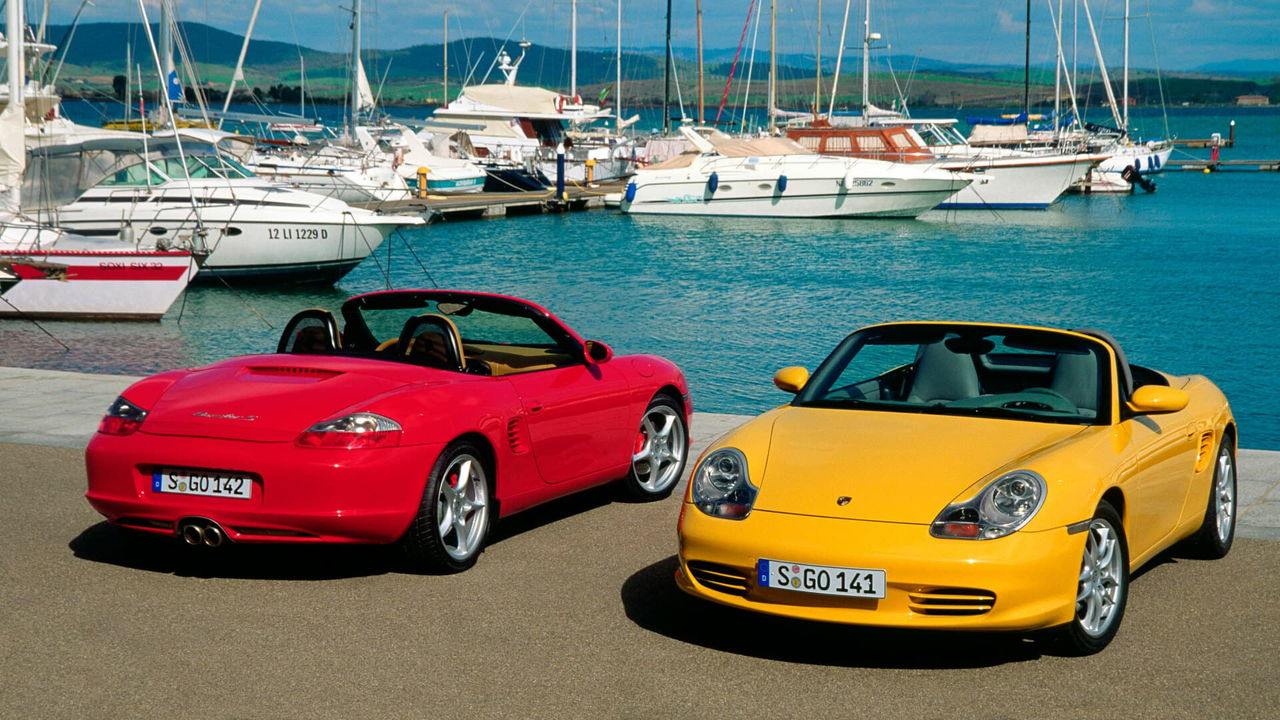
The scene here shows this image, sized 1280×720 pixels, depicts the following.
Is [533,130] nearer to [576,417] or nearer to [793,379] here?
[576,417]

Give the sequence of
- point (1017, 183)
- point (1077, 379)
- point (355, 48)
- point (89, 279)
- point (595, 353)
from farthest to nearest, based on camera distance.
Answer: point (1017, 183) < point (355, 48) < point (89, 279) < point (595, 353) < point (1077, 379)

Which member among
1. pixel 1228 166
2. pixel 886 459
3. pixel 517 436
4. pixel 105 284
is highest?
pixel 1228 166

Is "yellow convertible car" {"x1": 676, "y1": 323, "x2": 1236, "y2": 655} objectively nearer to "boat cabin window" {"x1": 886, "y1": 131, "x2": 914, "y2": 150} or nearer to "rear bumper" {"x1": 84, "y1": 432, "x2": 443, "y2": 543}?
"rear bumper" {"x1": 84, "y1": 432, "x2": 443, "y2": 543}

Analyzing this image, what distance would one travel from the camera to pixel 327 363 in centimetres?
685

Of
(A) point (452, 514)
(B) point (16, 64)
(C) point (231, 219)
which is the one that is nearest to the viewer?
(A) point (452, 514)

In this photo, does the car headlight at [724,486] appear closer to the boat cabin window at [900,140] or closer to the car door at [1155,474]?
the car door at [1155,474]

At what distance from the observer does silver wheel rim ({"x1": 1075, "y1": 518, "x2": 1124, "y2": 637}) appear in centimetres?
528

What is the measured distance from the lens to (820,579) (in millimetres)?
5105

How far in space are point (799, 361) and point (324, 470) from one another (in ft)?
52.7

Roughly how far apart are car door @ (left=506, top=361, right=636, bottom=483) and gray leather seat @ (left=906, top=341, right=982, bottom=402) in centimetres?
184

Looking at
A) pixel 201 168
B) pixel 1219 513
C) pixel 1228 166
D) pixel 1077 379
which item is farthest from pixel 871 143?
pixel 1228 166

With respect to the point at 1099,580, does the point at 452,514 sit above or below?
below

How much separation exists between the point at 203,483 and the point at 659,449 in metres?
3.00

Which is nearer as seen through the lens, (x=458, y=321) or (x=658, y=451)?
(x=458, y=321)
